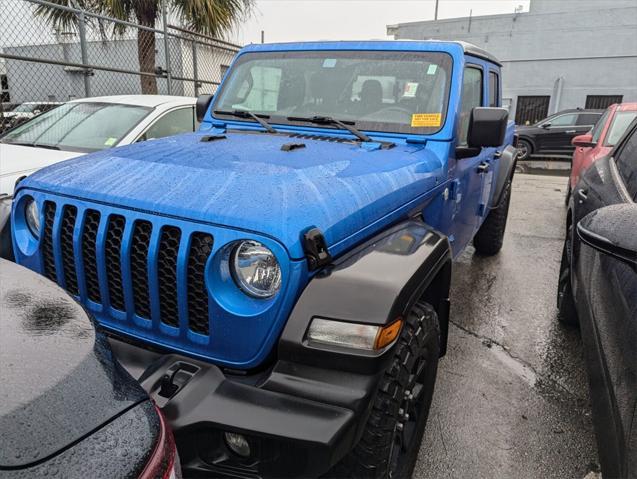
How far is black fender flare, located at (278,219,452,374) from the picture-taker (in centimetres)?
149

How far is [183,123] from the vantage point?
17.8ft

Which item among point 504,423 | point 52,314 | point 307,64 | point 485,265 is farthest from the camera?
point 485,265

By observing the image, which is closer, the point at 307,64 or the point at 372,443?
the point at 372,443

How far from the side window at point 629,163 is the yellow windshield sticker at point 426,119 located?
41.2 inches

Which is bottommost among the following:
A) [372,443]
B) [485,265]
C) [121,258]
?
[485,265]

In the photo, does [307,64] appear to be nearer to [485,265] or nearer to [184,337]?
[184,337]

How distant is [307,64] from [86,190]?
1790mm

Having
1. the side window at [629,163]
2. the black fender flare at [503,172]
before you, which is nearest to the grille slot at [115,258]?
the side window at [629,163]

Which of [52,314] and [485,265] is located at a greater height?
[52,314]

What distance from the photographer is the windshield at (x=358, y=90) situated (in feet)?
9.32

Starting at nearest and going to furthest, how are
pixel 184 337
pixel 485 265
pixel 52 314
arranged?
pixel 52 314 → pixel 184 337 → pixel 485 265

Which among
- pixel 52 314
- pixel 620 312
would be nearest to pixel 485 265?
pixel 620 312

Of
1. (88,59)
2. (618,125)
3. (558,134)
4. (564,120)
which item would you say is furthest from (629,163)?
(564,120)

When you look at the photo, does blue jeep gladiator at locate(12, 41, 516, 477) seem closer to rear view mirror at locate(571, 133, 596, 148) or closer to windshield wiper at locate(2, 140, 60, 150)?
windshield wiper at locate(2, 140, 60, 150)
